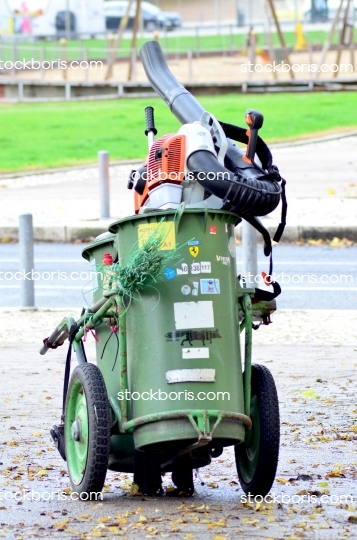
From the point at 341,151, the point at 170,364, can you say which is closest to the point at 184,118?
the point at 170,364

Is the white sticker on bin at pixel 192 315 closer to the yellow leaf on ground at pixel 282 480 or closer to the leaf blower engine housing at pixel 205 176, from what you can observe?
the leaf blower engine housing at pixel 205 176

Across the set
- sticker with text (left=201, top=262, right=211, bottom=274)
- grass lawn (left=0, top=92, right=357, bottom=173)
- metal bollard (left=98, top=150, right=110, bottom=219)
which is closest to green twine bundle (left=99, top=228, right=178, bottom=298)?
sticker with text (left=201, top=262, right=211, bottom=274)

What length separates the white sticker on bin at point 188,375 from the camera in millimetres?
4863

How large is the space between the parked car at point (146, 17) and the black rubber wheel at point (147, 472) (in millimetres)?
49862

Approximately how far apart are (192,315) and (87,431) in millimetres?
730

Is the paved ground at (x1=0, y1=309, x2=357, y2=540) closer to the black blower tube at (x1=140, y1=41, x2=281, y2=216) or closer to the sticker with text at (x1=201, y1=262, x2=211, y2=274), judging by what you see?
the sticker with text at (x1=201, y1=262, x2=211, y2=274)

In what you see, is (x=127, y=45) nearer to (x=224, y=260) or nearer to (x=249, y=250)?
(x=249, y=250)

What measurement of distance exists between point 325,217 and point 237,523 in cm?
1090

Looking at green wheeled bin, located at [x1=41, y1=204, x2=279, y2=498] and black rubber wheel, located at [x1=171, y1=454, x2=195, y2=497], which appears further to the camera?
black rubber wheel, located at [x1=171, y1=454, x2=195, y2=497]

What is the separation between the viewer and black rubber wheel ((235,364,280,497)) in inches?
Result: 200

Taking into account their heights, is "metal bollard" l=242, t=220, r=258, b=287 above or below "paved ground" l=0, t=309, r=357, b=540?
above

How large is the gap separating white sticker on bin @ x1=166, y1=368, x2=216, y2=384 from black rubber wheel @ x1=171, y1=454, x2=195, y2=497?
0.60 m

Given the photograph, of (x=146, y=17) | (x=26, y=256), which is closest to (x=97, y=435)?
(x=26, y=256)

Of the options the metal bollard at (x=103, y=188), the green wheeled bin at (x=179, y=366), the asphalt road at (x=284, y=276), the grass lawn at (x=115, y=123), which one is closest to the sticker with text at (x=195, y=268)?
the green wheeled bin at (x=179, y=366)
